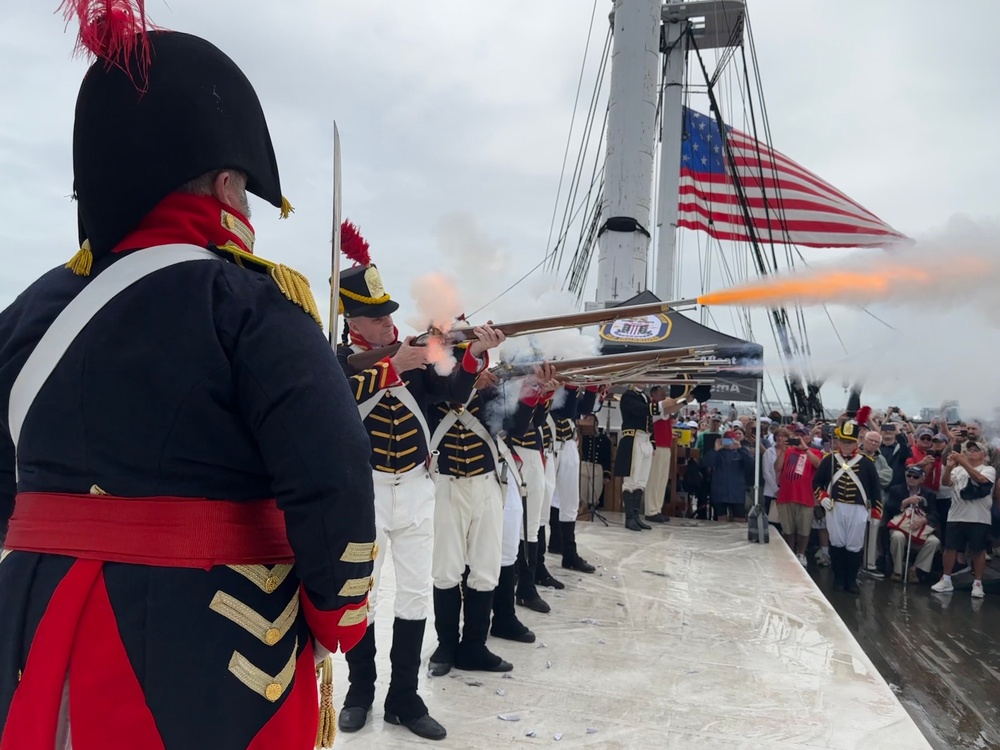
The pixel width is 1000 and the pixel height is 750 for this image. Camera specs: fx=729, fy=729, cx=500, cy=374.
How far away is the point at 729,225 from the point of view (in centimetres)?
1681

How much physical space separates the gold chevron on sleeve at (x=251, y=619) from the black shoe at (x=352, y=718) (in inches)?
96.6

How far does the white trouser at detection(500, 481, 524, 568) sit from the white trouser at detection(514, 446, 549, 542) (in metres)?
0.86

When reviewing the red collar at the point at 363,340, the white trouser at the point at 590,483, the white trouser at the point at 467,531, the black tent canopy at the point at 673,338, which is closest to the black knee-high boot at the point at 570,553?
the black tent canopy at the point at 673,338

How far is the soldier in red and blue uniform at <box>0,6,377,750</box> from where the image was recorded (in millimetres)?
1507

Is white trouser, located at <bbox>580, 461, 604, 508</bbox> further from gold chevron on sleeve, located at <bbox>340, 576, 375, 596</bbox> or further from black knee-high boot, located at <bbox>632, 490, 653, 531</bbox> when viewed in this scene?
gold chevron on sleeve, located at <bbox>340, 576, 375, 596</bbox>

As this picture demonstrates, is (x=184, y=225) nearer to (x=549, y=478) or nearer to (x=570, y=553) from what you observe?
(x=549, y=478)

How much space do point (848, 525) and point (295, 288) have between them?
30.5 ft

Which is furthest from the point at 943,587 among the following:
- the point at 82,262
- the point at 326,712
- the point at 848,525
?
the point at 82,262

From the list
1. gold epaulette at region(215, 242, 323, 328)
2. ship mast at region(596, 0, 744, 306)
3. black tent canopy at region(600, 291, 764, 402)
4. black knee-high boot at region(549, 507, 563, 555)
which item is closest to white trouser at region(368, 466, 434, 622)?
gold epaulette at region(215, 242, 323, 328)

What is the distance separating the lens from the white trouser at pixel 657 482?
1145 cm

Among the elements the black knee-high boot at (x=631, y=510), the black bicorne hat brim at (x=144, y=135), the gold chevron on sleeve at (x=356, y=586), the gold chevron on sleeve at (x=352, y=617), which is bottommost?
the black knee-high boot at (x=631, y=510)

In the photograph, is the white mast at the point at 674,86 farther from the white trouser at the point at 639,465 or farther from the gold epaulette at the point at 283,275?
the gold epaulette at the point at 283,275

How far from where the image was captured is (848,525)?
927cm

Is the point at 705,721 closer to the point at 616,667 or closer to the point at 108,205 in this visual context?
the point at 616,667
